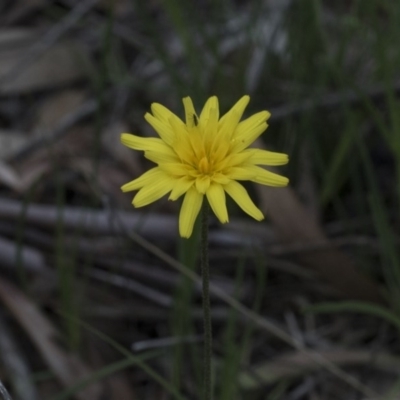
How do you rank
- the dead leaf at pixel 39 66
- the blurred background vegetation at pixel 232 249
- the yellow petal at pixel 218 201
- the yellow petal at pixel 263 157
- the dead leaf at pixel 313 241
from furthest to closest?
the dead leaf at pixel 39 66
the dead leaf at pixel 313 241
the blurred background vegetation at pixel 232 249
the yellow petal at pixel 263 157
the yellow petal at pixel 218 201

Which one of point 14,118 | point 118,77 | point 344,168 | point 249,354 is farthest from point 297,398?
point 14,118

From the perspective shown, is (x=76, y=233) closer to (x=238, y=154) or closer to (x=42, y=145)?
(x=42, y=145)

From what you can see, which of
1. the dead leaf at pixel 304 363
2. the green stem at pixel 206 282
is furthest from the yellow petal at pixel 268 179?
the dead leaf at pixel 304 363

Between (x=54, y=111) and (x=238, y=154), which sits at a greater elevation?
(x=54, y=111)

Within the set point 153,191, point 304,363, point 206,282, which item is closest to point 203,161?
point 153,191

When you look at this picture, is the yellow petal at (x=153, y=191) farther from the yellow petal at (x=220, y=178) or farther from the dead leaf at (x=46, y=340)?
the dead leaf at (x=46, y=340)

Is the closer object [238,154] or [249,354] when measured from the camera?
[238,154]
